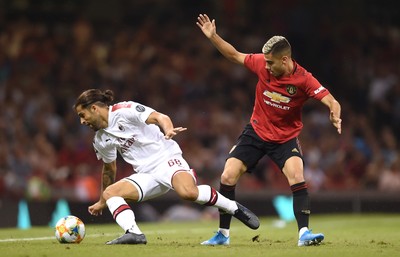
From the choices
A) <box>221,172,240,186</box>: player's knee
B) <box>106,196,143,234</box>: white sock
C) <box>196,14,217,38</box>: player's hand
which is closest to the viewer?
<box>106,196,143,234</box>: white sock

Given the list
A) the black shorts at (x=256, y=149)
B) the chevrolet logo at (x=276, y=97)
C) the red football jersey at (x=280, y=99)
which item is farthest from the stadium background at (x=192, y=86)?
the chevrolet logo at (x=276, y=97)

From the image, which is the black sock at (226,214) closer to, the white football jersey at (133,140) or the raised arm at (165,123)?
the white football jersey at (133,140)

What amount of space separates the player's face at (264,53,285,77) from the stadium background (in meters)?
7.55

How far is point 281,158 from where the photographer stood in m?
10.1

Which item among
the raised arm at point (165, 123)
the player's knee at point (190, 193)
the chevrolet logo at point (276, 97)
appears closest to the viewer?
the raised arm at point (165, 123)

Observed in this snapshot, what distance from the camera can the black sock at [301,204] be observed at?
983cm

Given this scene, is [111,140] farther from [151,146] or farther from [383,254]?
[383,254]

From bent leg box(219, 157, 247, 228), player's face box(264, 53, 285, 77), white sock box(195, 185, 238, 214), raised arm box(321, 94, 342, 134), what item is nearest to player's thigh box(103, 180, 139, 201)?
white sock box(195, 185, 238, 214)

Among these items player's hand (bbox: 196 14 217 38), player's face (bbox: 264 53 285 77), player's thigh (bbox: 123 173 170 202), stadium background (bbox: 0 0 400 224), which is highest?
stadium background (bbox: 0 0 400 224)

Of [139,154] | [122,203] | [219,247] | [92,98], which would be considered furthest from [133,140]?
[219,247]

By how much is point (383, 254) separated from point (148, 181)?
8.77ft

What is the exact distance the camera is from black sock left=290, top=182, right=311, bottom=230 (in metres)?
9.83

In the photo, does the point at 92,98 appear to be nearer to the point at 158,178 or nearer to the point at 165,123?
the point at 165,123

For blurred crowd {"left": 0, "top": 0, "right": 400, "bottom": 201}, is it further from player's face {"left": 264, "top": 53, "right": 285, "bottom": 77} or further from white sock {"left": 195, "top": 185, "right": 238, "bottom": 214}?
player's face {"left": 264, "top": 53, "right": 285, "bottom": 77}
